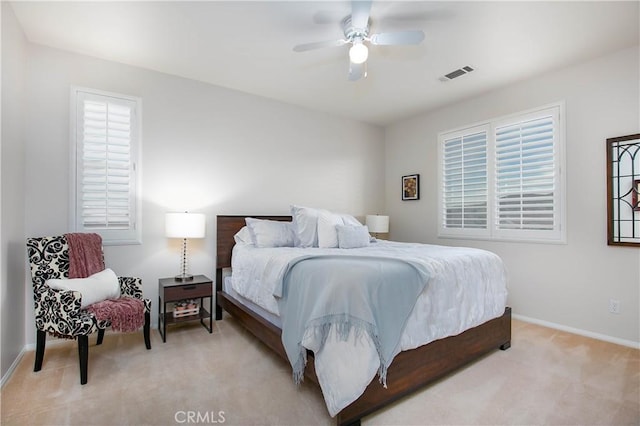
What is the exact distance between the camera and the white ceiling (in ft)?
7.70

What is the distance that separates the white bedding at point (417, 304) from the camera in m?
Answer: 1.64

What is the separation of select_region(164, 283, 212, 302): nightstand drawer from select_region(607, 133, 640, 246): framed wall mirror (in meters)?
3.89

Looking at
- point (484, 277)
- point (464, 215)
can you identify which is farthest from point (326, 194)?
point (484, 277)

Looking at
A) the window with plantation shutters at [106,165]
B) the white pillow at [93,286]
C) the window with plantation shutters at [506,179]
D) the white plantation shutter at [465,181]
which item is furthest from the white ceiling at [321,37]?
the white pillow at [93,286]

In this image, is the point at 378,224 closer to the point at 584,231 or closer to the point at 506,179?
the point at 506,179

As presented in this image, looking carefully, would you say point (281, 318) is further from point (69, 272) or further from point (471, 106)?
point (471, 106)

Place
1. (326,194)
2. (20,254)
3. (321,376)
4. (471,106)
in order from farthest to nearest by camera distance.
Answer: (326,194), (471,106), (20,254), (321,376)

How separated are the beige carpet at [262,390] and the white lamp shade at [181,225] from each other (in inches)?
39.5

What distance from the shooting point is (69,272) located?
2.51m

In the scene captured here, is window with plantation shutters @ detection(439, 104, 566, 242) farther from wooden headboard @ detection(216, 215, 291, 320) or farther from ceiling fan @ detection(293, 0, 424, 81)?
wooden headboard @ detection(216, 215, 291, 320)

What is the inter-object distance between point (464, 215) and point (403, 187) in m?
1.11

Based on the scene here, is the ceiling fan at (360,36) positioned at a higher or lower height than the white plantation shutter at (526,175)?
higher

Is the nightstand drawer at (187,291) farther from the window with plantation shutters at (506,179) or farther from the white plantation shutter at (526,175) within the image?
the white plantation shutter at (526,175)

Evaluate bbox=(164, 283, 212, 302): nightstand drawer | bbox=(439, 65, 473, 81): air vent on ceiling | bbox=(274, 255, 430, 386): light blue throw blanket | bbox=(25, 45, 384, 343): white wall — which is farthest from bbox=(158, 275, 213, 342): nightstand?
bbox=(439, 65, 473, 81): air vent on ceiling
